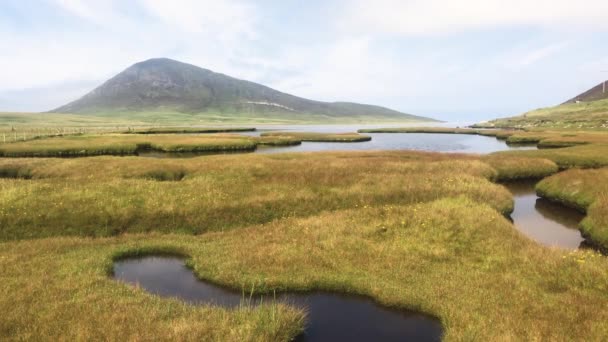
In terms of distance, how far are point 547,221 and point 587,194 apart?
203 inches

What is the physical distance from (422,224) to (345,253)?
5251 mm

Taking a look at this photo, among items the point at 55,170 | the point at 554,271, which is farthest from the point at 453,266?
the point at 55,170

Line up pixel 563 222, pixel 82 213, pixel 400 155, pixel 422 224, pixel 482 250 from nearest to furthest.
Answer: pixel 482 250 → pixel 422 224 → pixel 82 213 → pixel 563 222 → pixel 400 155

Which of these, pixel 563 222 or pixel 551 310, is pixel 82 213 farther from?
pixel 563 222

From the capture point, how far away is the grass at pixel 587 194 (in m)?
21.6

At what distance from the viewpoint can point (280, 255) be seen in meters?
17.3

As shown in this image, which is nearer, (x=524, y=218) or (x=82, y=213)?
(x=82, y=213)

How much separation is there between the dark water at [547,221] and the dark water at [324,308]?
38.9 ft

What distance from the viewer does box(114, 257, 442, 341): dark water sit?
12.0 metres

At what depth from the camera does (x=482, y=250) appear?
1736 cm

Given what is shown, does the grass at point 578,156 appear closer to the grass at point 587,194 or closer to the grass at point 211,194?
the grass at point 587,194

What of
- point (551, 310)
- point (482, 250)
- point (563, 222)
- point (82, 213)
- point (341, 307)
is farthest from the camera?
point (563, 222)

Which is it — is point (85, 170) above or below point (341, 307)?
above

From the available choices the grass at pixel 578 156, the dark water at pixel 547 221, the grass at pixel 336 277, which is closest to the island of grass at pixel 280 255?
the grass at pixel 336 277
